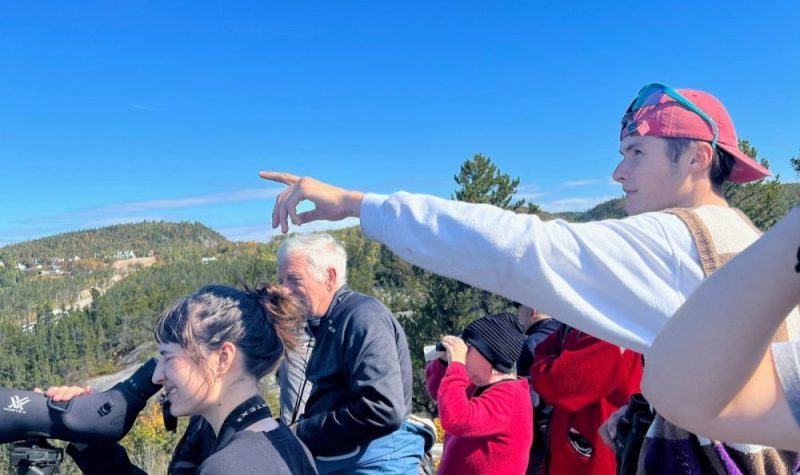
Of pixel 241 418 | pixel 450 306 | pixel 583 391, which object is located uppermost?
pixel 241 418

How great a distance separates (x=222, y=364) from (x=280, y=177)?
793mm

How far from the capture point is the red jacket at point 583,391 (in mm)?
2078

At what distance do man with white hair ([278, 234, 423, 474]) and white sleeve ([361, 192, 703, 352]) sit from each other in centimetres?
146

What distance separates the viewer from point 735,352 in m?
0.59

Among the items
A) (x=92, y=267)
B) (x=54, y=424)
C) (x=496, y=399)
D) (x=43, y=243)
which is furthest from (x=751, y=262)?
(x=43, y=243)

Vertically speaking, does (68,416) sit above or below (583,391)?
above

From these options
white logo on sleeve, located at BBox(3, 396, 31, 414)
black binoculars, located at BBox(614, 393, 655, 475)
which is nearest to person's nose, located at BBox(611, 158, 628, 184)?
black binoculars, located at BBox(614, 393, 655, 475)

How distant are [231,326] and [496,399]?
1.32 m

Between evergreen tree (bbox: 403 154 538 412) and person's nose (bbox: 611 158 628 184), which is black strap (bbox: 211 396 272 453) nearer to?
person's nose (bbox: 611 158 628 184)

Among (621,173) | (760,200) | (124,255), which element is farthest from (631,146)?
(124,255)

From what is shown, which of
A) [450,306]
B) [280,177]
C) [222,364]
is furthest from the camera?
[450,306]

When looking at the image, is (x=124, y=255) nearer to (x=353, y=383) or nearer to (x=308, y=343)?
(x=308, y=343)

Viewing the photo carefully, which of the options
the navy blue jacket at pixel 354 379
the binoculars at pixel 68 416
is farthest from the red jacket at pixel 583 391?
the binoculars at pixel 68 416

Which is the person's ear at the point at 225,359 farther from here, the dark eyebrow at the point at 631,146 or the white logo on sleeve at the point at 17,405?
the dark eyebrow at the point at 631,146
